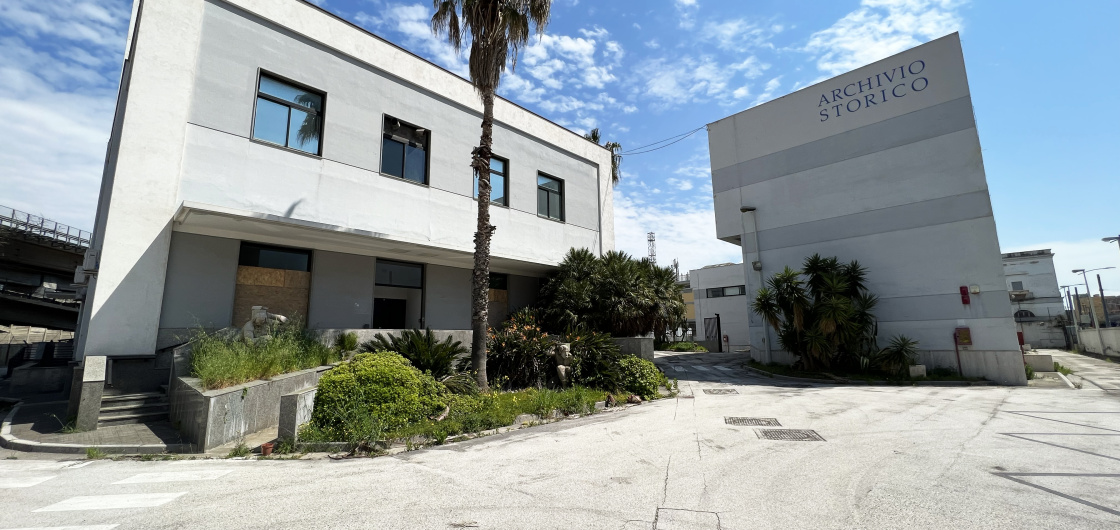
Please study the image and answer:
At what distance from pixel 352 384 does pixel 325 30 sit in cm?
1091

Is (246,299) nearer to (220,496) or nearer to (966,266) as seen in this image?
(220,496)

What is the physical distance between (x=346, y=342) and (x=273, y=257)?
333 cm

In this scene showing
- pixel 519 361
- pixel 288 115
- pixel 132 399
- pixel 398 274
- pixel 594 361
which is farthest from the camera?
pixel 398 274

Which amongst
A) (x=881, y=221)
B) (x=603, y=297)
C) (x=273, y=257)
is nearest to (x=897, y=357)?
(x=881, y=221)

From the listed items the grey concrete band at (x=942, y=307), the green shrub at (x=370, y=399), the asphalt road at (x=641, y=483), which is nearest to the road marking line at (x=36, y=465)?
the asphalt road at (x=641, y=483)

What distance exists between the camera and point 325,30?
1365 centimetres

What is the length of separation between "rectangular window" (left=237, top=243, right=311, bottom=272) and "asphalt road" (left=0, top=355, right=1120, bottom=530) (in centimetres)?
632

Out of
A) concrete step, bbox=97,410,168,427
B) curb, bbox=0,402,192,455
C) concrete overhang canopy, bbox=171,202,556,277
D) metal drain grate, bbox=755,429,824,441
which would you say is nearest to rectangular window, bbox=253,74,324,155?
concrete overhang canopy, bbox=171,202,556,277

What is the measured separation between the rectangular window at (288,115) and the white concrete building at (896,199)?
18.1 metres

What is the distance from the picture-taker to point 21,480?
18.0 feet

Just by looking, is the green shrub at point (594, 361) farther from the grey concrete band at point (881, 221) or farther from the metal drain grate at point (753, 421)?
the grey concrete band at point (881, 221)

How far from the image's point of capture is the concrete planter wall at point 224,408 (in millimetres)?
7312

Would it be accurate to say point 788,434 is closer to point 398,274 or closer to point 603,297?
point 603,297

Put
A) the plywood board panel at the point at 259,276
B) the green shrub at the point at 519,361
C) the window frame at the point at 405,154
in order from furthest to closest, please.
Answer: the window frame at the point at 405,154 < the green shrub at the point at 519,361 < the plywood board panel at the point at 259,276
